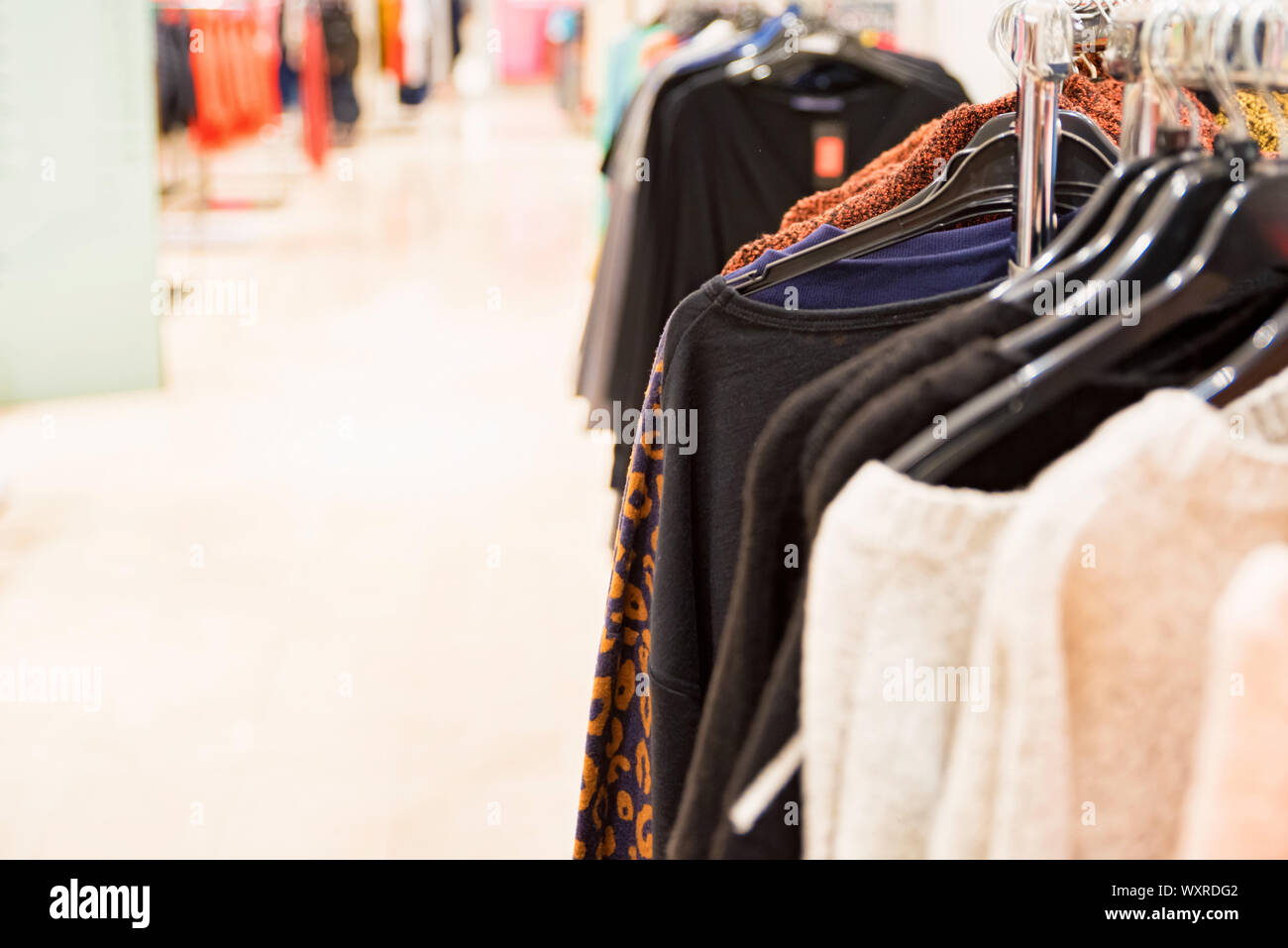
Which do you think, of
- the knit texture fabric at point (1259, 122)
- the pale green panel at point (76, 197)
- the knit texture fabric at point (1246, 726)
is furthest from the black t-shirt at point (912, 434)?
the pale green panel at point (76, 197)

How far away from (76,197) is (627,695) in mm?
3234

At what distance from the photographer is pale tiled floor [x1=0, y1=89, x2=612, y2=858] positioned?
1979 mm

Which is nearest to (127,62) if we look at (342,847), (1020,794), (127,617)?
(127,617)

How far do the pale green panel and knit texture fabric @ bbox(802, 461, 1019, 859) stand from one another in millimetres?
3569

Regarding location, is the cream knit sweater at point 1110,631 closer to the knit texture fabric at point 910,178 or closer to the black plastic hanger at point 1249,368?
the black plastic hanger at point 1249,368

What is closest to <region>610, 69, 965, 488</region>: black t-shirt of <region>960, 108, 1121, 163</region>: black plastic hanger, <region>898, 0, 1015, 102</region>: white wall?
<region>898, 0, 1015, 102</region>: white wall

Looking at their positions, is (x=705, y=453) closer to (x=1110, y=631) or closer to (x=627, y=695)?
(x=627, y=695)

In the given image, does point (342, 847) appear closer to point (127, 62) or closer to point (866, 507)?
point (866, 507)

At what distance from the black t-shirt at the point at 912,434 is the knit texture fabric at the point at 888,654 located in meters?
0.02

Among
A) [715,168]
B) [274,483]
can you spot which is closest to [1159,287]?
[715,168]

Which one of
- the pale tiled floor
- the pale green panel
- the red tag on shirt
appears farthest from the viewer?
the pale green panel

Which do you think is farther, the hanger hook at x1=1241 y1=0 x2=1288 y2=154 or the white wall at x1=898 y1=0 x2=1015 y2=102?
the white wall at x1=898 y1=0 x2=1015 y2=102

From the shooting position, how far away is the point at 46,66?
143 inches

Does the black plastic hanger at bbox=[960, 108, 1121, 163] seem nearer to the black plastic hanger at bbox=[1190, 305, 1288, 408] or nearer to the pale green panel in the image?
the black plastic hanger at bbox=[1190, 305, 1288, 408]
